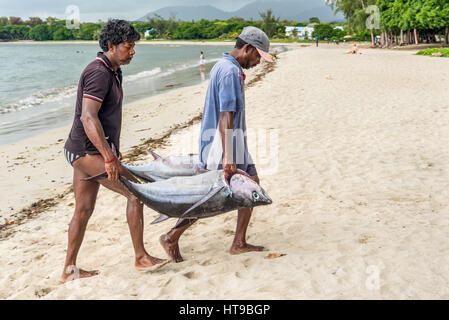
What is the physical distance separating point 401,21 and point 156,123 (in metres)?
39.3

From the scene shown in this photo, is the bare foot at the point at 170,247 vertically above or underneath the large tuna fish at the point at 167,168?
underneath

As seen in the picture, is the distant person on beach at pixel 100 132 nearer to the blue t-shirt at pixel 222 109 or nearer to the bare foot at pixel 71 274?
the bare foot at pixel 71 274

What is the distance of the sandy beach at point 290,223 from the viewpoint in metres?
2.99

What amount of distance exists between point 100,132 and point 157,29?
545ft

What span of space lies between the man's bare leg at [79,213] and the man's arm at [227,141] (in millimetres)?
1025

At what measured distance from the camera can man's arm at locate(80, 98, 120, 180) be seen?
2.73 m

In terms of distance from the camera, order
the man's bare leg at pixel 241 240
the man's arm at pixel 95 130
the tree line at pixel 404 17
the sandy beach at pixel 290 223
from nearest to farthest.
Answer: the man's arm at pixel 95 130 → the sandy beach at pixel 290 223 → the man's bare leg at pixel 241 240 → the tree line at pixel 404 17

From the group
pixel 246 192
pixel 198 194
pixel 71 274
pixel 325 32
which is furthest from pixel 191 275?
pixel 325 32

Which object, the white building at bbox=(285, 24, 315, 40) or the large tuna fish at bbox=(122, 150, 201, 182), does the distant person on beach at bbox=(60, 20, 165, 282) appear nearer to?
the large tuna fish at bbox=(122, 150, 201, 182)

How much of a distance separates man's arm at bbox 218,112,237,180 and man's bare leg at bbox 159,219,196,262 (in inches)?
24.9

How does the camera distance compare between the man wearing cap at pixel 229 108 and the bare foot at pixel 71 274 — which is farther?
the bare foot at pixel 71 274

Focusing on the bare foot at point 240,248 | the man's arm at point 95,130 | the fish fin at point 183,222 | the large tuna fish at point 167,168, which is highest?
the man's arm at point 95,130

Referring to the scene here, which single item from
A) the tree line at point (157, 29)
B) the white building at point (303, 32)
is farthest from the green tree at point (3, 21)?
the white building at point (303, 32)
